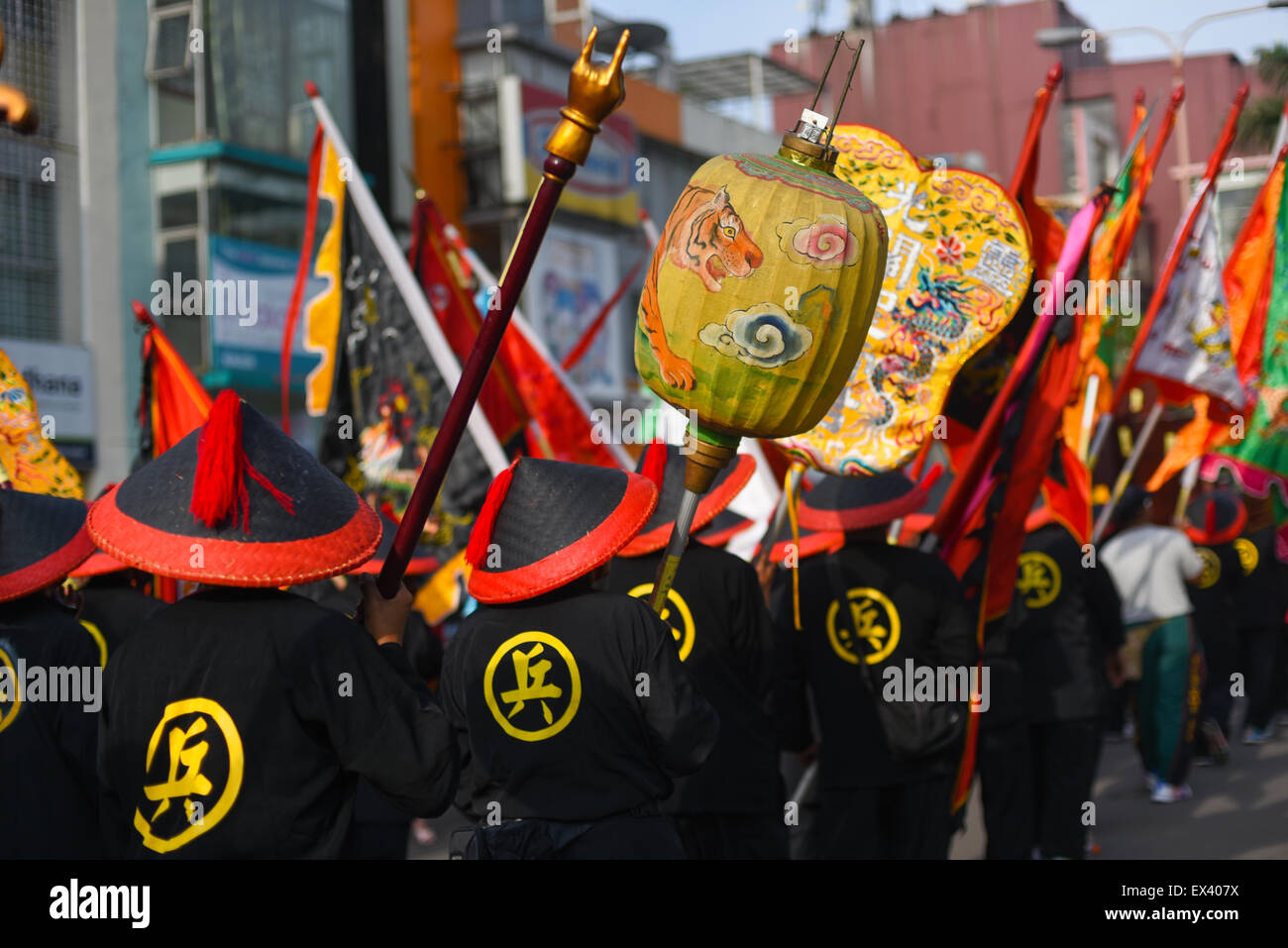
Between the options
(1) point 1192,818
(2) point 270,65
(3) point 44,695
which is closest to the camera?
(3) point 44,695

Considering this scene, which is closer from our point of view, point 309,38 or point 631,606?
point 631,606

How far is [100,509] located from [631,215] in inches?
832

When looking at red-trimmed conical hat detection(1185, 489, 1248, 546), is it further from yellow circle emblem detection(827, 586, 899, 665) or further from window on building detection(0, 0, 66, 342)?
window on building detection(0, 0, 66, 342)

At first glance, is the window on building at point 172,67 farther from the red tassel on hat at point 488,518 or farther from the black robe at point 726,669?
the red tassel on hat at point 488,518

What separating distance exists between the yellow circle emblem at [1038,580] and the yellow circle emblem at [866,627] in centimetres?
191

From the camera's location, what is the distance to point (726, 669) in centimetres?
494

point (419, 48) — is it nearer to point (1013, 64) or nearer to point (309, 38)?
point (309, 38)

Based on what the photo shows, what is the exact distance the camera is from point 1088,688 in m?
7.07

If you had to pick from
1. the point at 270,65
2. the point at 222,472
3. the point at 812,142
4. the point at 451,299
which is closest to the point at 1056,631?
the point at 451,299

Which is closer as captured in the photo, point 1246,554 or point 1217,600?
point 1217,600

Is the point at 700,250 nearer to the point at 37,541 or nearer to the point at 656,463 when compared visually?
the point at 656,463

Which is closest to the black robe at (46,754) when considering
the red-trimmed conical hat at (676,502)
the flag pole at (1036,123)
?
the red-trimmed conical hat at (676,502)

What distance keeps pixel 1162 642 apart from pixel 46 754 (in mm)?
6722

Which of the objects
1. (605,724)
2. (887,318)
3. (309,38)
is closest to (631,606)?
(605,724)
